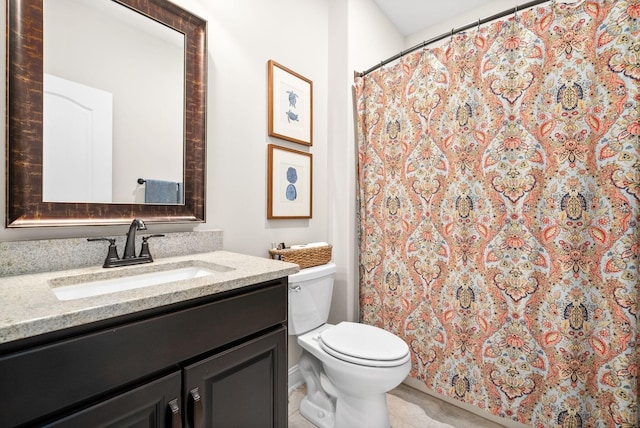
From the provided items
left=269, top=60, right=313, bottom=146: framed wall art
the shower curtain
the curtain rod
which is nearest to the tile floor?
the shower curtain

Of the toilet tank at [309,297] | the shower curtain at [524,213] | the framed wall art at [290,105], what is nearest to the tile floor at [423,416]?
the shower curtain at [524,213]

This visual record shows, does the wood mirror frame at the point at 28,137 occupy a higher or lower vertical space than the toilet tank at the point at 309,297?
higher

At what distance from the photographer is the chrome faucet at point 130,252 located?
989 millimetres

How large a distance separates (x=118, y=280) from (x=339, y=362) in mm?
940

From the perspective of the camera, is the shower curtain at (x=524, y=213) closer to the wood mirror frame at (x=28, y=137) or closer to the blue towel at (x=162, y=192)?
the blue towel at (x=162, y=192)


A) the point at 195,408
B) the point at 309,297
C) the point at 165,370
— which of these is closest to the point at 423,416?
the point at 309,297

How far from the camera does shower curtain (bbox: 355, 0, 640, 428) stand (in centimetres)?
113

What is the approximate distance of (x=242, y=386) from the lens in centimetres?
86

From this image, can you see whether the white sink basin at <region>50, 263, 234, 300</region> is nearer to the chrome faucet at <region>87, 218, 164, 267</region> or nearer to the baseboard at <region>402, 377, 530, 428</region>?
the chrome faucet at <region>87, 218, 164, 267</region>

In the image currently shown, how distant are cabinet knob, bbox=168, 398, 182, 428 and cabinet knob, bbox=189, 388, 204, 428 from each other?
3 cm

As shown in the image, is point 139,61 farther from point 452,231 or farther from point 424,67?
point 452,231

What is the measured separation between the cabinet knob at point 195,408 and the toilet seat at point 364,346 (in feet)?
2.24

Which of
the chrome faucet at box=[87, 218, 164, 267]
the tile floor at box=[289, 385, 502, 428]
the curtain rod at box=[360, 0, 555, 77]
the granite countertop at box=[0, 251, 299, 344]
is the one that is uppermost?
the curtain rod at box=[360, 0, 555, 77]

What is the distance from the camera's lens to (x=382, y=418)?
4.34 feet
